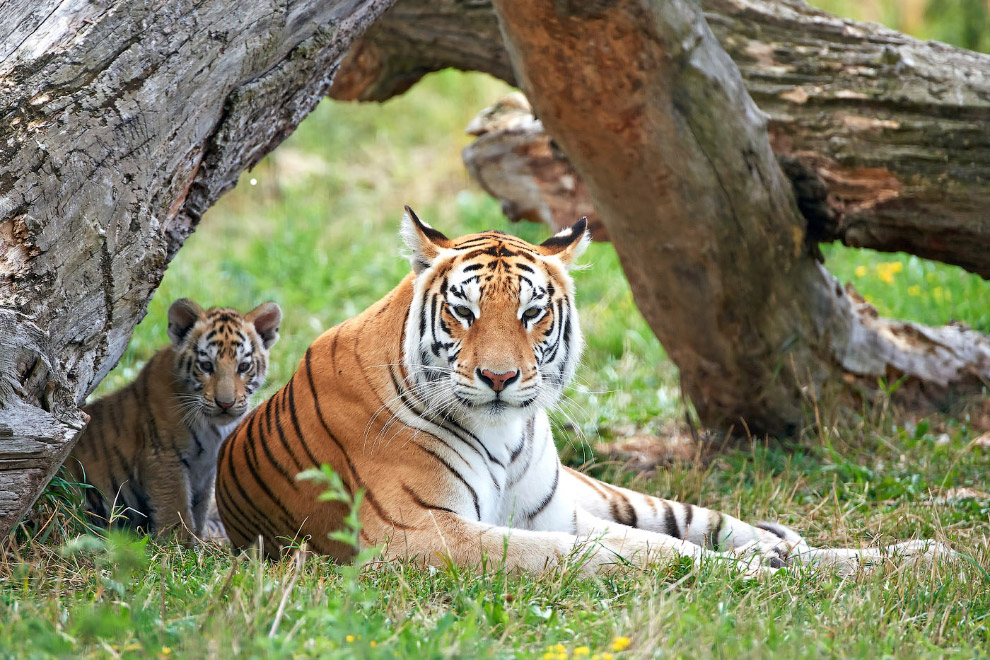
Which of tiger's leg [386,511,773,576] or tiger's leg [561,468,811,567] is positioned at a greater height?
tiger's leg [386,511,773,576]

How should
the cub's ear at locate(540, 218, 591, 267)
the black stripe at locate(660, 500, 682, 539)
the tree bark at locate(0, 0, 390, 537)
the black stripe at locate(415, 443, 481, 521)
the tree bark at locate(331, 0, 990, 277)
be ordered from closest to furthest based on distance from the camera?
the tree bark at locate(0, 0, 390, 537) < the black stripe at locate(415, 443, 481, 521) < the cub's ear at locate(540, 218, 591, 267) < the black stripe at locate(660, 500, 682, 539) < the tree bark at locate(331, 0, 990, 277)

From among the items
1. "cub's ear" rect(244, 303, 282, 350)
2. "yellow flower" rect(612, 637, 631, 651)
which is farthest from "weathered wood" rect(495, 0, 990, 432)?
"yellow flower" rect(612, 637, 631, 651)

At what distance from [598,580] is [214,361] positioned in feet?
6.94


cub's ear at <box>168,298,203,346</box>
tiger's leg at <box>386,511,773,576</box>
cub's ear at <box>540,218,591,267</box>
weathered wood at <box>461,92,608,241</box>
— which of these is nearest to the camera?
tiger's leg at <box>386,511,773,576</box>

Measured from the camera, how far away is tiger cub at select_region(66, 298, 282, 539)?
412 centimetres

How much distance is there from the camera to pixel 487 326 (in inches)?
127

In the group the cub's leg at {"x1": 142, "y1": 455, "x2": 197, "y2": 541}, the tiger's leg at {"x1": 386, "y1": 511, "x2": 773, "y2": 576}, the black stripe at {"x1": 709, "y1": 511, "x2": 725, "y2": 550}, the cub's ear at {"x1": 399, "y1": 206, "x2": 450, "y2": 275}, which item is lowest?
the black stripe at {"x1": 709, "y1": 511, "x2": 725, "y2": 550}

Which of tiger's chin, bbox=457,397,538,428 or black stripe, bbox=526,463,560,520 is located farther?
black stripe, bbox=526,463,560,520

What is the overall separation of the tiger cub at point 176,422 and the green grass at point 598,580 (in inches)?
22.5

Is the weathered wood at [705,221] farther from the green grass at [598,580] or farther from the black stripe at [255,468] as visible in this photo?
the black stripe at [255,468]

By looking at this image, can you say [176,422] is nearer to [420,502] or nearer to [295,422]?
[295,422]

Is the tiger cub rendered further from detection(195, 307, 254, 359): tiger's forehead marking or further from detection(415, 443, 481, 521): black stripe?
detection(415, 443, 481, 521): black stripe

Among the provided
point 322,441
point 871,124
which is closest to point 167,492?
point 322,441

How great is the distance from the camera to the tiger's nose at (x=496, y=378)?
313 cm
